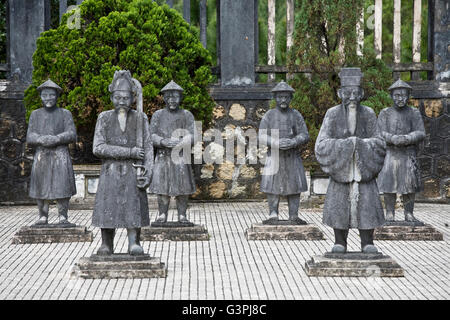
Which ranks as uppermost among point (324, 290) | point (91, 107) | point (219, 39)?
point (219, 39)

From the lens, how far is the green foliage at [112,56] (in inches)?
428

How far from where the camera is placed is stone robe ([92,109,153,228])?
6.80m

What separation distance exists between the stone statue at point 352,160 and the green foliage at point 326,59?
12.6 ft

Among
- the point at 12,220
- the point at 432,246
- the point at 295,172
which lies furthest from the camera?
the point at 12,220

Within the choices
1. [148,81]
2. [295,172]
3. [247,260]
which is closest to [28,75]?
[148,81]

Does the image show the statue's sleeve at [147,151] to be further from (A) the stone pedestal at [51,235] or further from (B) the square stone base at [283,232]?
(B) the square stone base at [283,232]

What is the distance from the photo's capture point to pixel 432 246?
8.59 m

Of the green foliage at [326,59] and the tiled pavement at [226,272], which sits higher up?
the green foliage at [326,59]

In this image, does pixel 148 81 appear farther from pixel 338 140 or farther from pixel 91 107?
pixel 338 140

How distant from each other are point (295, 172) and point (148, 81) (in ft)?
10.4

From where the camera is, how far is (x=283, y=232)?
354 inches

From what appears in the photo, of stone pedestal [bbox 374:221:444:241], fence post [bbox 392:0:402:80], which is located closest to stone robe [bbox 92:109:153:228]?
stone pedestal [bbox 374:221:444:241]

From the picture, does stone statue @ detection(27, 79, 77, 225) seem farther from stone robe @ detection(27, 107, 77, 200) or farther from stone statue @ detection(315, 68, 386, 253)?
stone statue @ detection(315, 68, 386, 253)

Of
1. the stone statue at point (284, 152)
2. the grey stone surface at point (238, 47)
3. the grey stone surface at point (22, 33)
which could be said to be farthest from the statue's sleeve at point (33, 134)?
the grey stone surface at point (238, 47)
